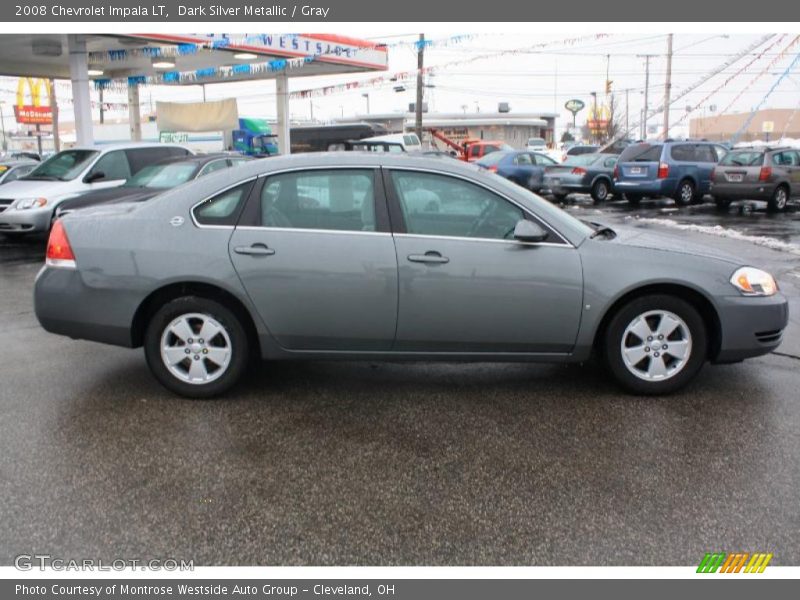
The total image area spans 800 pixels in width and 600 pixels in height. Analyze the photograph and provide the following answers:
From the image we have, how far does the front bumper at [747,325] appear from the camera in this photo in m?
4.84

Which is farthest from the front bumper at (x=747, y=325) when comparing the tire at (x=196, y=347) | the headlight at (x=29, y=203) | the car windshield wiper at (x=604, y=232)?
the headlight at (x=29, y=203)

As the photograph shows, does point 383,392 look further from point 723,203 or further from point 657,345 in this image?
point 723,203

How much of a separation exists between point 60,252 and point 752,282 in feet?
14.7

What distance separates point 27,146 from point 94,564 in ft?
324

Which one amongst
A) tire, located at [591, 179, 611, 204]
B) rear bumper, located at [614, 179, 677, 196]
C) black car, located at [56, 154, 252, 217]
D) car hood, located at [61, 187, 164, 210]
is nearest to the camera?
car hood, located at [61, 187, 164, 210]

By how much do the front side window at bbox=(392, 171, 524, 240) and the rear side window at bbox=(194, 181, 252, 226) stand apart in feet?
3.24

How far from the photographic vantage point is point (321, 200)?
488 centimetres

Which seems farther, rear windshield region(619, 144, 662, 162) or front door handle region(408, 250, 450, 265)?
rear windshield region(619, 144, 662, 162)

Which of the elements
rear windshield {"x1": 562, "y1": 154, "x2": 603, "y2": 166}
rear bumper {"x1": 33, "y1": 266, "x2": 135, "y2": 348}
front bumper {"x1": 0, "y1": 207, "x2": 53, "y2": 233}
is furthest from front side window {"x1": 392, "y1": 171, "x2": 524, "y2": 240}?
rear windshield {"x1": 562, "y1": 154, "x2": 603, "y2": 166}

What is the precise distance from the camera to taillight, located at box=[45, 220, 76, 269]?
4871 millimetres

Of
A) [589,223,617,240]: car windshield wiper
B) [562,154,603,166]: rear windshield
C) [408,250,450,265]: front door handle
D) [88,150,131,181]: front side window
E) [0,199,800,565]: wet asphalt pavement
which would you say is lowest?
[0,199,800,565]: wet asphalt pavement

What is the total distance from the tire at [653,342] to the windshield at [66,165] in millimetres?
10232

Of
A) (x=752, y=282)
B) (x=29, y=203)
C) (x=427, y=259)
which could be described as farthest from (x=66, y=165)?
(x=752, y=282)

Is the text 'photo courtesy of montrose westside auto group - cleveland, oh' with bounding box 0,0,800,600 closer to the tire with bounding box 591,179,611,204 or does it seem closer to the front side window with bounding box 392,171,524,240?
the front side window with bounding box 392,171,524,240
